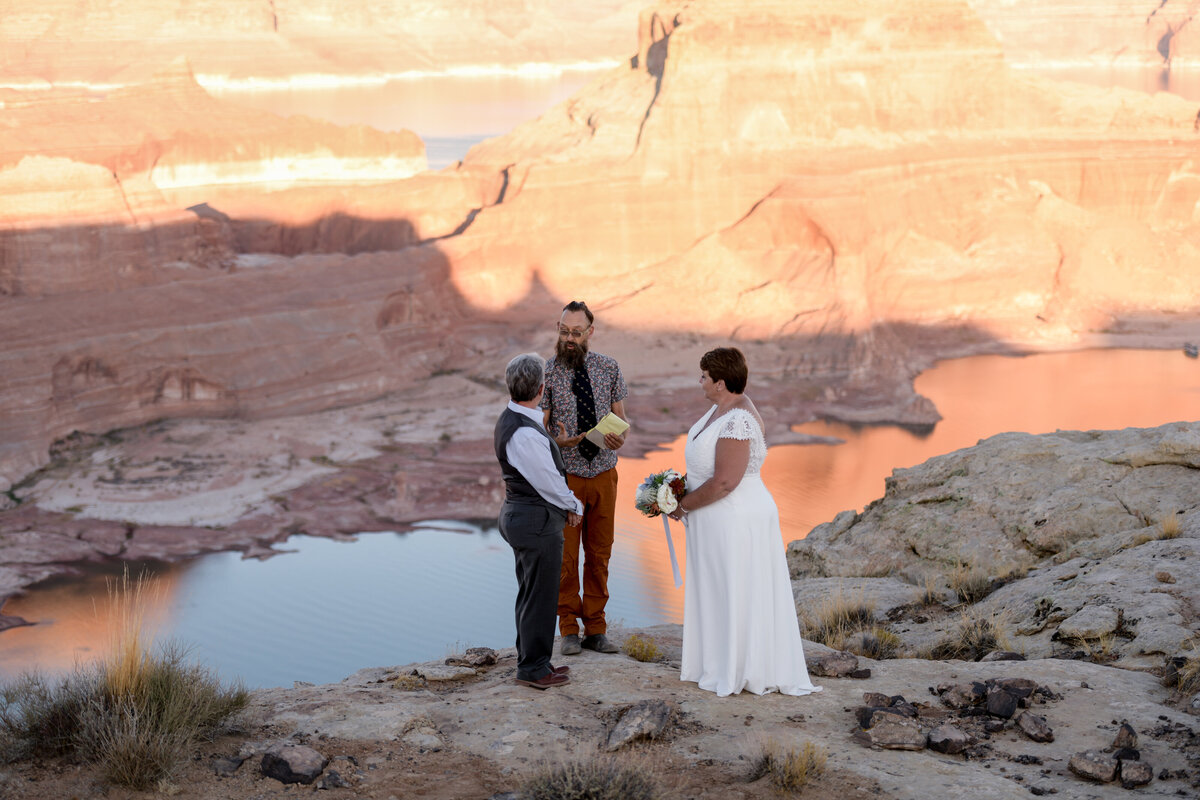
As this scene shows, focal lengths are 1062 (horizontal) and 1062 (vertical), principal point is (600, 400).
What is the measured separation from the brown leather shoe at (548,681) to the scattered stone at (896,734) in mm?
1525

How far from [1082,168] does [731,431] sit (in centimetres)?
3231

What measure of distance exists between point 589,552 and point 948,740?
211 cm

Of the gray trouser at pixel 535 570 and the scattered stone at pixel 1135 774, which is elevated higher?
the gray trouser at pixel 535 570

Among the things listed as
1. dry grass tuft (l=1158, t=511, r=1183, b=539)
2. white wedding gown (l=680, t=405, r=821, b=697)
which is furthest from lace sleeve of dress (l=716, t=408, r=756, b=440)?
dry grass tuft (l=1158, t=511, r=1183, b=539)

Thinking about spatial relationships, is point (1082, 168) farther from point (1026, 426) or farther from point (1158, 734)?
point (1158, 734)

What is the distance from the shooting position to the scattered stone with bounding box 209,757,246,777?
4352 mm

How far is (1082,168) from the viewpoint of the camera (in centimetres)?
3288

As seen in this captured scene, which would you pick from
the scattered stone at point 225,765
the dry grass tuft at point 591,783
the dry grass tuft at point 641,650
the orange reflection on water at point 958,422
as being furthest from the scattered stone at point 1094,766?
the orange reflection on water at point 958,422

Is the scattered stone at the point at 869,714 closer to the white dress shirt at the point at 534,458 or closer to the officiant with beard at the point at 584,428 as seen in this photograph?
the officiant with beard at the point at 584,428

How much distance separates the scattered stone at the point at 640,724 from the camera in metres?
4.54

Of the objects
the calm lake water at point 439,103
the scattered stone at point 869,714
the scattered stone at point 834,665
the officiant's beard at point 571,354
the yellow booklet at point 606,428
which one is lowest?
the scattered stone at point 869,714

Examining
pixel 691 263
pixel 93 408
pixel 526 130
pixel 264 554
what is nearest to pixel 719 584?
pixel 264 554

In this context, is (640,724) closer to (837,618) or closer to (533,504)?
(533,504)

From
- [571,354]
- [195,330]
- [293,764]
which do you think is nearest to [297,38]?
[195,330]
